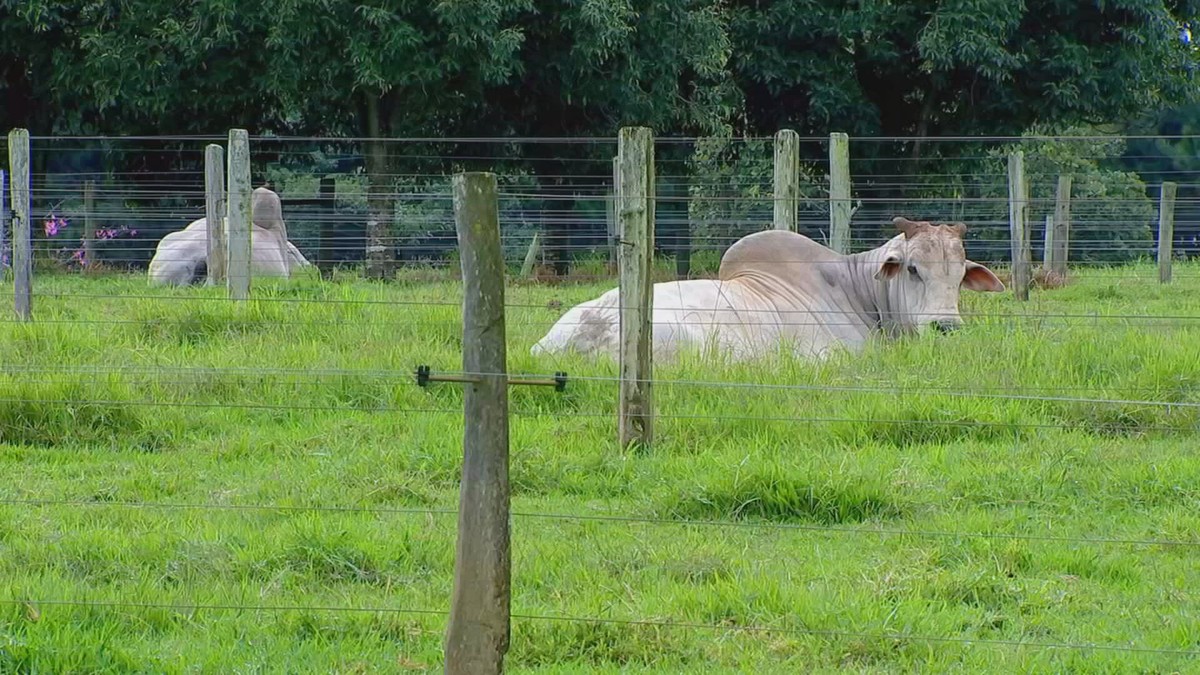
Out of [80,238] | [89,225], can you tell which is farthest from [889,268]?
[80,238]

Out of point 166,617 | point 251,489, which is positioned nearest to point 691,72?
point 251,489

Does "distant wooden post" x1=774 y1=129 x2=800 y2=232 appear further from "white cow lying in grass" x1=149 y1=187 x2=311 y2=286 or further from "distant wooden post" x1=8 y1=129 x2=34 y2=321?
"white cow lying in grass" x1=149 y1=187 x2=311 y2=286

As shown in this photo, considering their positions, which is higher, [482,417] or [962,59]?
[962,59]

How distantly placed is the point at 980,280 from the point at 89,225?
14956 millimetres

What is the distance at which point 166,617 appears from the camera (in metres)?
5.58

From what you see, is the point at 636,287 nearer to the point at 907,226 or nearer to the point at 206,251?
the point at 907,226

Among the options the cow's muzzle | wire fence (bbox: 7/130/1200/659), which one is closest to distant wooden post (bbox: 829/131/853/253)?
wire fence (bbox: 7/130/1200/659)

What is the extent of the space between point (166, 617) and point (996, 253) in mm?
23137

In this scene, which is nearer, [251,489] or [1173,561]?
[1173,561]

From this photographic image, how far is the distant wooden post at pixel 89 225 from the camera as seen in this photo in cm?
2195

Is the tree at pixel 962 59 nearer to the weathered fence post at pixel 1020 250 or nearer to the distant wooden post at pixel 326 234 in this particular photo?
the distant wooden post at pixel 326 234

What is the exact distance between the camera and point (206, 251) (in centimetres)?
1809

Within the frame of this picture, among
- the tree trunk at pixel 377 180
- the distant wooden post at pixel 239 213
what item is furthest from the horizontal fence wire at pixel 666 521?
the tree trunk at pixel 377 180

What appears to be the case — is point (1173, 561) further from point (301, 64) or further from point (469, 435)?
point (301, 64)
